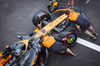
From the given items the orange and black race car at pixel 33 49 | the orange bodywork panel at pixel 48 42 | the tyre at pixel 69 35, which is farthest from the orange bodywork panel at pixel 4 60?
the tyre at pixel 69 35

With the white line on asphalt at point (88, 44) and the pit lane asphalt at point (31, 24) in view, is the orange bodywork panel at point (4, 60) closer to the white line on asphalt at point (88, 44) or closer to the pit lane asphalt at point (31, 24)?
the pit lane asphalt at point (31, 24)

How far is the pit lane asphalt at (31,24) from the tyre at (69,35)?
376 millimetres

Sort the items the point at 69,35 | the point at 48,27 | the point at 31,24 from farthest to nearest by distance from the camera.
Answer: the point at 31,24, the point at 48,27, the point at 69,35

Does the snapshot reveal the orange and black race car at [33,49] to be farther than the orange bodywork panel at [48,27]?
No

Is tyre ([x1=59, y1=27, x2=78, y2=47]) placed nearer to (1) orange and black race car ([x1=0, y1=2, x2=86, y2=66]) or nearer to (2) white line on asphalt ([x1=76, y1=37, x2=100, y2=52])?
(1) orange and black race car ([x1=0, y1=2, x2=86, y2=66])

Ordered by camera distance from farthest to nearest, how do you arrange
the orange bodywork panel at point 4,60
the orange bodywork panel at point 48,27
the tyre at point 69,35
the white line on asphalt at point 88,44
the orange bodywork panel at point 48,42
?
the white line on asphalt at point 88,44, the orange bodywork panel at point 48,27, the tyre at point 69,35, the orange bodywork panel at point 48,42, the orange bodywork panel at point 4,60

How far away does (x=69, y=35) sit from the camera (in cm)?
442

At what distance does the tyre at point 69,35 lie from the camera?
4.36m

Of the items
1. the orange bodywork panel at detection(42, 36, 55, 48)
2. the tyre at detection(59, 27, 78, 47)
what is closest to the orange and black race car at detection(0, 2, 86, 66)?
the tyre at detection(59, 27, 78, 47)

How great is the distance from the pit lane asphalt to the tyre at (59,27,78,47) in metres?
0.38

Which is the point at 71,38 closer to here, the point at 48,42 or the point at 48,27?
the point at 48,27

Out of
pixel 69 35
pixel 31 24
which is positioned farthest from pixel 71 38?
pixel 31 24

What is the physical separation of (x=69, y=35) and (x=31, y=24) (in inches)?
101

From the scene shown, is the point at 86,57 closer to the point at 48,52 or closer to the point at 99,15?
the point at 48,52
